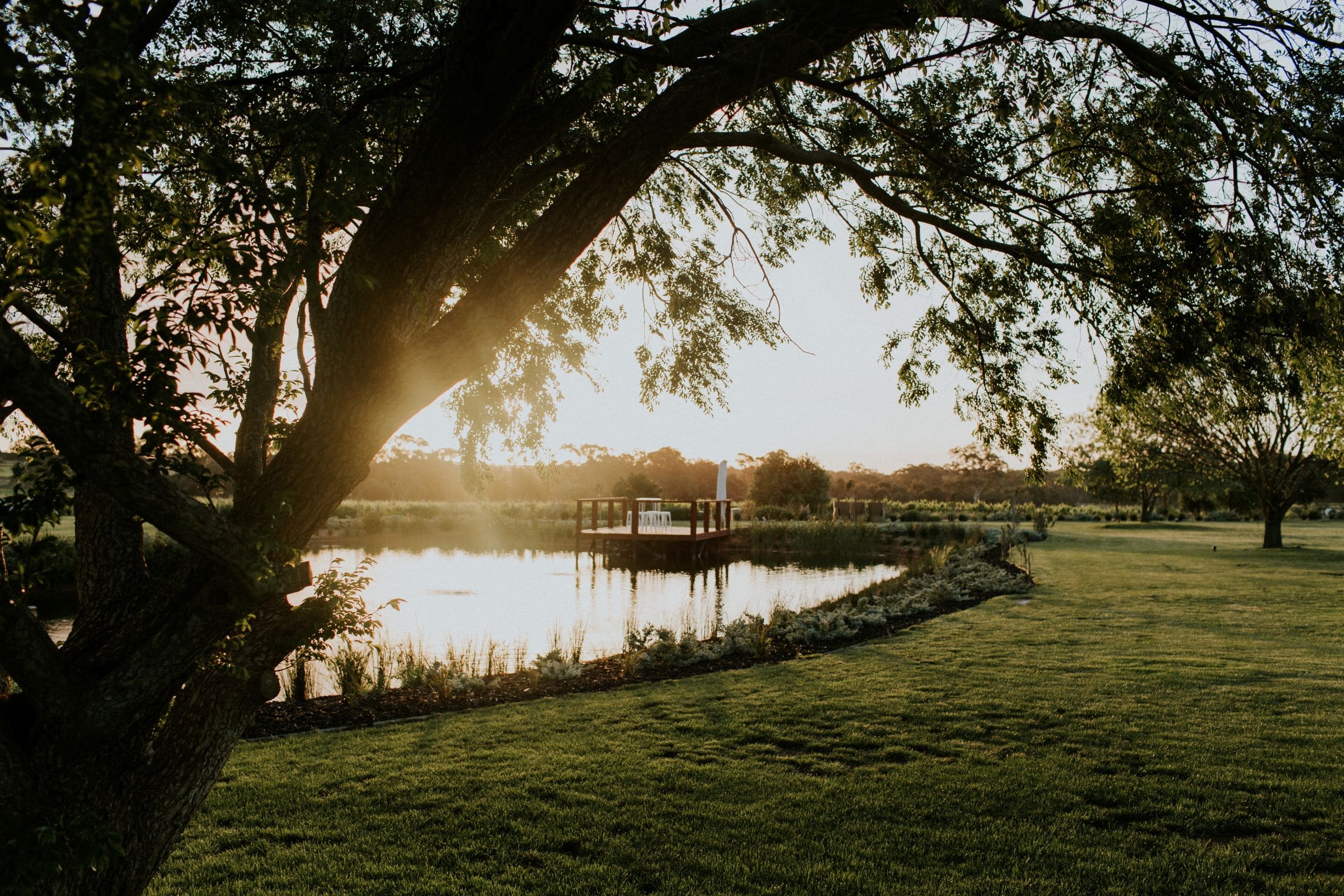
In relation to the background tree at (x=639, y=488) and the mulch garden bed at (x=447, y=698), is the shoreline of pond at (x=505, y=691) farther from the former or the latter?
the background tree at (x=639, y=488)

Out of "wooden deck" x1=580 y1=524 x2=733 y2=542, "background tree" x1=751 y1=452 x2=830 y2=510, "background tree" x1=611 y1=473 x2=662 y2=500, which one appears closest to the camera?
"wooden deck" x1=580 y1=524 x2=733 y2=542

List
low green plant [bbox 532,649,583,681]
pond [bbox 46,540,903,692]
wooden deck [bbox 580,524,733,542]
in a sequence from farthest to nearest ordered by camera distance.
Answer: wooden deck [bbox 580,524,733,542], pond [bbox 46,540,903,692], low green plant [bbox 532,649,583,681]

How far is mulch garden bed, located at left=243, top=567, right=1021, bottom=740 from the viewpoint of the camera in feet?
18.0

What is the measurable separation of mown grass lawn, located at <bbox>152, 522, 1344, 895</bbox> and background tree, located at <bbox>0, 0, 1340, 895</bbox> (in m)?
1.25

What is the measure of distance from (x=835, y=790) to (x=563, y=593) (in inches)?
427

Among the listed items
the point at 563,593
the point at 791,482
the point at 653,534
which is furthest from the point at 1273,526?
the point at 563,593

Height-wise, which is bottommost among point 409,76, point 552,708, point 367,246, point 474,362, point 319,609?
point 552,708

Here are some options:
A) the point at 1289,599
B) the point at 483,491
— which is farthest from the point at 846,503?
the point at 483,491

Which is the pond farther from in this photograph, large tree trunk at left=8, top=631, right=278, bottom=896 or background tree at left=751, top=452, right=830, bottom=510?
background tree at left=751, top=452, right=830, bottom=510

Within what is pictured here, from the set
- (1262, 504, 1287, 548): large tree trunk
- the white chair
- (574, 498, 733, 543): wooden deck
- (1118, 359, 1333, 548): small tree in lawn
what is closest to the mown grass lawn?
(1118, 359, 1333, 548): small tree in lawn

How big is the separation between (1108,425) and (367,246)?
207 inches

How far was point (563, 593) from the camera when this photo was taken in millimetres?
14312

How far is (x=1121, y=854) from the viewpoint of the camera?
317 centimetres

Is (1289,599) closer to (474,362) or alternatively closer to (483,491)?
(483,491)
